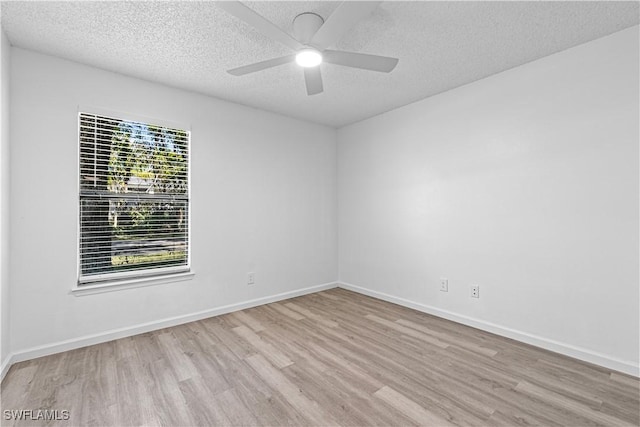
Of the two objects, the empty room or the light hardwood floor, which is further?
the empty room

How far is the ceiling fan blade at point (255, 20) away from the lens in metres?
1.53

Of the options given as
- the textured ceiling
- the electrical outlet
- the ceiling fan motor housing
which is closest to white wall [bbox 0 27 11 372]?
the textured ceiling

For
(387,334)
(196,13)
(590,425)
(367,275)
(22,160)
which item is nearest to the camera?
(590,425)

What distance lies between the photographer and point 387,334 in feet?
9.57

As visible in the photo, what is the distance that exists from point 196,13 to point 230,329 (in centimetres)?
270

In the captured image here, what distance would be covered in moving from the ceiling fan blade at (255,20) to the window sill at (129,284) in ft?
8.25

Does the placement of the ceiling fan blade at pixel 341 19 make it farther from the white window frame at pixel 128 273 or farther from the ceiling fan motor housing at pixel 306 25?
the white window frame at pixel 128 273

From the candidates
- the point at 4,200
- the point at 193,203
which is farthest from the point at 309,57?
the point at 4,200

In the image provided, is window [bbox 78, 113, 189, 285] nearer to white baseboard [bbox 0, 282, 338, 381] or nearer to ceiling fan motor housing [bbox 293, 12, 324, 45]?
white baseboard [bbox 0, 282, 338, 381]

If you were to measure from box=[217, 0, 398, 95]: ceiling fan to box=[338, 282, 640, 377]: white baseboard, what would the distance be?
2557 millimetres

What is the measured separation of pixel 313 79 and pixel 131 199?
2.09 m

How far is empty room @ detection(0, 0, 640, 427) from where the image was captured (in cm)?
195

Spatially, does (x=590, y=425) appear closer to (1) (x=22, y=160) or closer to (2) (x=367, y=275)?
(2) (x=367, y=275)

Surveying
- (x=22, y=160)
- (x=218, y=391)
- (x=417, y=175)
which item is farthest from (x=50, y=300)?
(x=417, y=175)
